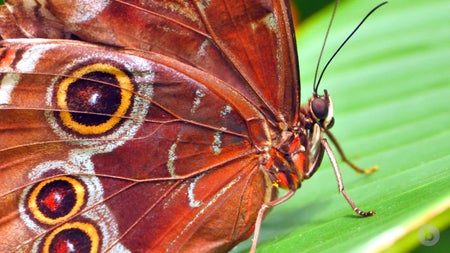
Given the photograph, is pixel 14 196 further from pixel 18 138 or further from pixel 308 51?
pixel 308 51

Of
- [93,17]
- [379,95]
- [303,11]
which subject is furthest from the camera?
[303,11]

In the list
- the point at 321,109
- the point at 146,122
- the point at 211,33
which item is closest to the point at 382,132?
the point at 321,109

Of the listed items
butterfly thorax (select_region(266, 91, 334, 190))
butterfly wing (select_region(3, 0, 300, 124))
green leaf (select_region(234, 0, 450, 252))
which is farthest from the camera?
butterfly thorax (select_region(266, 91, 334, 190))

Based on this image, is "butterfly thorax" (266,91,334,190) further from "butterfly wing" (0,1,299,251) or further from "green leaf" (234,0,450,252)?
"green leaf" (234,0,450,252)

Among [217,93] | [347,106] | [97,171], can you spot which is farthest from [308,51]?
[97,171]

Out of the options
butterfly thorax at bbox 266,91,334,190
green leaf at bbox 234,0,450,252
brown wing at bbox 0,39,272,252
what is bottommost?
green leaf at bbox 234,0,450,252

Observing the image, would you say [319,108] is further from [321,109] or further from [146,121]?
[146,121]

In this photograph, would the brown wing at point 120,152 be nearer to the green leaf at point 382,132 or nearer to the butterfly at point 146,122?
the butterfly at point 146,122

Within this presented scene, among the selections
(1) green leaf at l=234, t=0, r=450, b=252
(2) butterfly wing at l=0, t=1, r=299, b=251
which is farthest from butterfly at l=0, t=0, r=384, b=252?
(1) green leaf at l=234, t=0, r=450, b=252
